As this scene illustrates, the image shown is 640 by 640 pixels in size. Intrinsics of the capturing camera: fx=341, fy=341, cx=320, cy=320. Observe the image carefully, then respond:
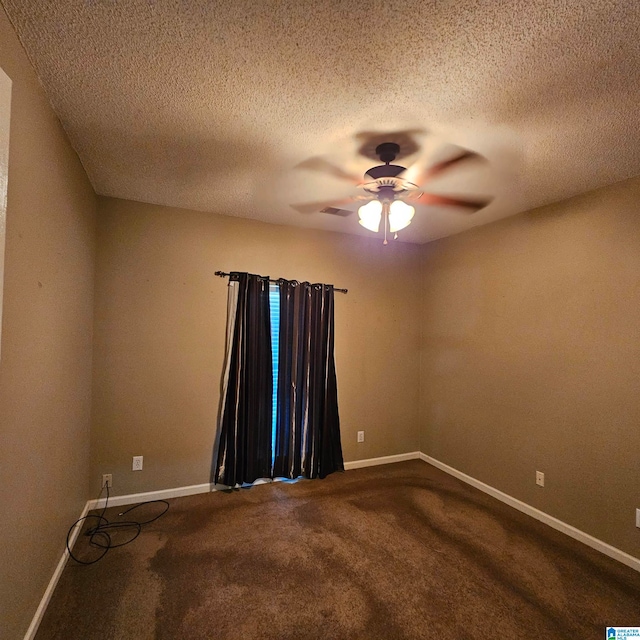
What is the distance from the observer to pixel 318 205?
293cm

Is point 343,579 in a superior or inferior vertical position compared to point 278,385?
inferior

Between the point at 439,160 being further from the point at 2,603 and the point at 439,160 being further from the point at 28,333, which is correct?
the point at 2,603

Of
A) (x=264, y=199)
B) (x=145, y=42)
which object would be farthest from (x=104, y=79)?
(x=264, y=199)

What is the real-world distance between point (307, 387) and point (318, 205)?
69.2 inches

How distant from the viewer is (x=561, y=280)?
268 centimetres

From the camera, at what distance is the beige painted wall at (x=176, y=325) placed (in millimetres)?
2873

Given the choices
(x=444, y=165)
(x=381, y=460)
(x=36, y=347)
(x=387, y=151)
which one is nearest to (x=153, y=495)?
(x=36, y=347)

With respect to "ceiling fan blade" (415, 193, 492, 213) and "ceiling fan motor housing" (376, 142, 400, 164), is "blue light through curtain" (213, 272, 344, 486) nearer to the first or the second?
"ceiling fan blade" (415, 193, 492, 213)

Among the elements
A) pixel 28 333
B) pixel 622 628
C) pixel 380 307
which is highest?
pixel 380 307

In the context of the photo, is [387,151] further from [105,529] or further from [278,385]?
[105,529]

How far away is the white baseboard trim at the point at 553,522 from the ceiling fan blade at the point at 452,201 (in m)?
2.54

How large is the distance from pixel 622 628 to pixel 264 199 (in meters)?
3.44

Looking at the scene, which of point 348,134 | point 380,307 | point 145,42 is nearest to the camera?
point 145,42

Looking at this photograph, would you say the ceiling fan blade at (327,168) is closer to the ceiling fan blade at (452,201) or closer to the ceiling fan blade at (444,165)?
the ceiling fan blade at (444,165)
